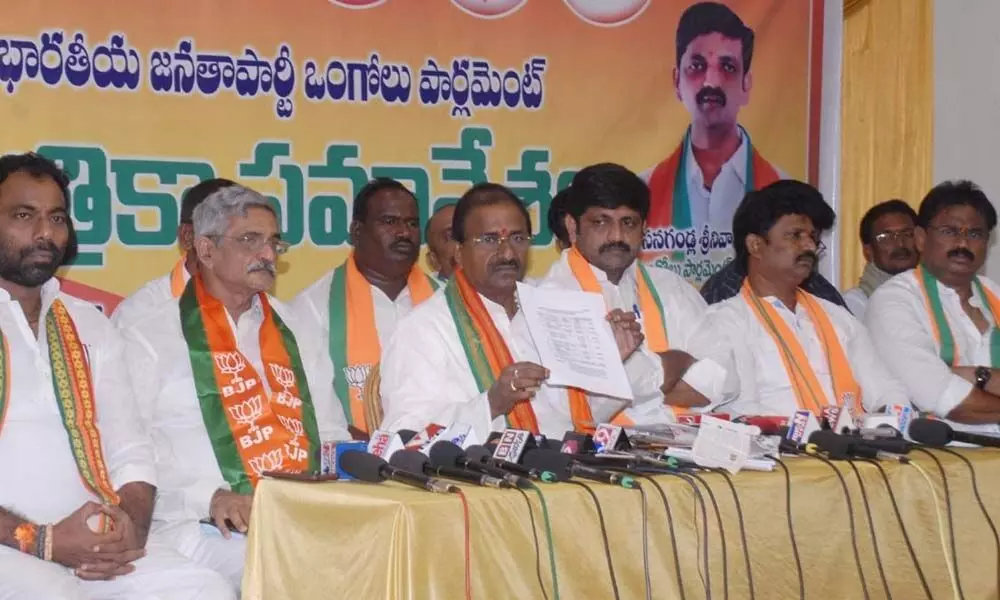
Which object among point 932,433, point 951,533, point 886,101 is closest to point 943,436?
point 932,433

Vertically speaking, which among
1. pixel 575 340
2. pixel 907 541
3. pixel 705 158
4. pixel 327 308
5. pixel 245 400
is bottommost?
pixel 907 541

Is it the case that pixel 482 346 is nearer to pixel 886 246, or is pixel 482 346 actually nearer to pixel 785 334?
pixel 785 334

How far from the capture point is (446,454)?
3453mm

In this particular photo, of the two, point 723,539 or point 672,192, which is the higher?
point 672,192

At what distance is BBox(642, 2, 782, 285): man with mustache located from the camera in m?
6.78

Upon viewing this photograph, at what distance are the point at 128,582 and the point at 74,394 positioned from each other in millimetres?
599

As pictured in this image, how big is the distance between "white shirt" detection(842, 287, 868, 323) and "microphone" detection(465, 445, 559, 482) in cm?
357

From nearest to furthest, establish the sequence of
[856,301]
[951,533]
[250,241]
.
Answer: [951,533]
[250,241]
[856,301]

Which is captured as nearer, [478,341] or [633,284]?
[478,341]

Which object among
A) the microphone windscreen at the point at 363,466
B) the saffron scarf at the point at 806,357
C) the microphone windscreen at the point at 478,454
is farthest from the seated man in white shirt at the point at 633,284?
the microphone windscreen at the point at 363,466

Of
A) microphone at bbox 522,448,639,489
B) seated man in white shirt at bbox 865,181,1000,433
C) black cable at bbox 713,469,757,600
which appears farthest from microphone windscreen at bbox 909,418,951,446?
seated man in white shirt at bbox 865,181,1000,433

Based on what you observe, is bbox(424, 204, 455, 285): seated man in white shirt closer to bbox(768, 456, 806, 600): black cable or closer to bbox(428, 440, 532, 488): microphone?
bbox(428, 440, 532, 488): microphone

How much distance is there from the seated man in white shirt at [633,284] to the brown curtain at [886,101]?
8.04ft

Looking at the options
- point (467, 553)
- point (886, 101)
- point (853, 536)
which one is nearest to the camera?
point (467, 553)
